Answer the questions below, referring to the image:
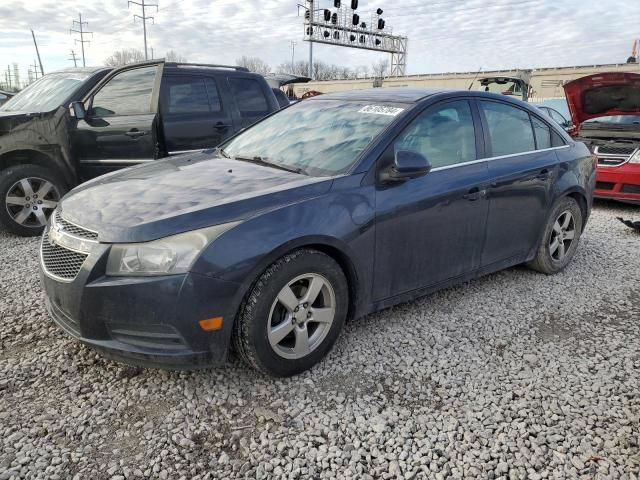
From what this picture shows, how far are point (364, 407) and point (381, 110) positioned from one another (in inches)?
77.6

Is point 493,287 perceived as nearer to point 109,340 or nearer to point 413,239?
point 413,239

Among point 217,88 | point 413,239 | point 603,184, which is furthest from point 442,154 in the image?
point 603,184

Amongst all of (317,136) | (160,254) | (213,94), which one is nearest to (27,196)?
(213,94)

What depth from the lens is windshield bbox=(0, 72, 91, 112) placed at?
227 inches

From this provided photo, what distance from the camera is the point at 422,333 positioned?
3436 millimetres

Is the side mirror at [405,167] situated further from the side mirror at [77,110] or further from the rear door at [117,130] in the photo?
the side mirror at [77,110]

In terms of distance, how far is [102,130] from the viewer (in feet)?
18.7

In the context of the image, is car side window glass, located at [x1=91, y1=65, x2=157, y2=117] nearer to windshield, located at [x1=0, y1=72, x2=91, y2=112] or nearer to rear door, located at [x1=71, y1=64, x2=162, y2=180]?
rear door, located at [x1=71, y1=64, x2=162, y2=180]

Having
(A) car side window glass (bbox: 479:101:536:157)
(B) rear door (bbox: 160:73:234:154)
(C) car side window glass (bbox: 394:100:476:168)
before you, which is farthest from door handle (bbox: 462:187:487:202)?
(B) rear door (bbox: 160:73:234:154)

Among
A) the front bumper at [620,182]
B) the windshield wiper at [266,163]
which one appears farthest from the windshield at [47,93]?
the front bumper at [620,182]

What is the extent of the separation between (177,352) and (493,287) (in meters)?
2.93

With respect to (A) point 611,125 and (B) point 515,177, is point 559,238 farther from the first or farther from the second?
(A) point 611,125

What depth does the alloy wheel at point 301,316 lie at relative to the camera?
2705mm

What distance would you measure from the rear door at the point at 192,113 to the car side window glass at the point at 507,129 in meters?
3.40
